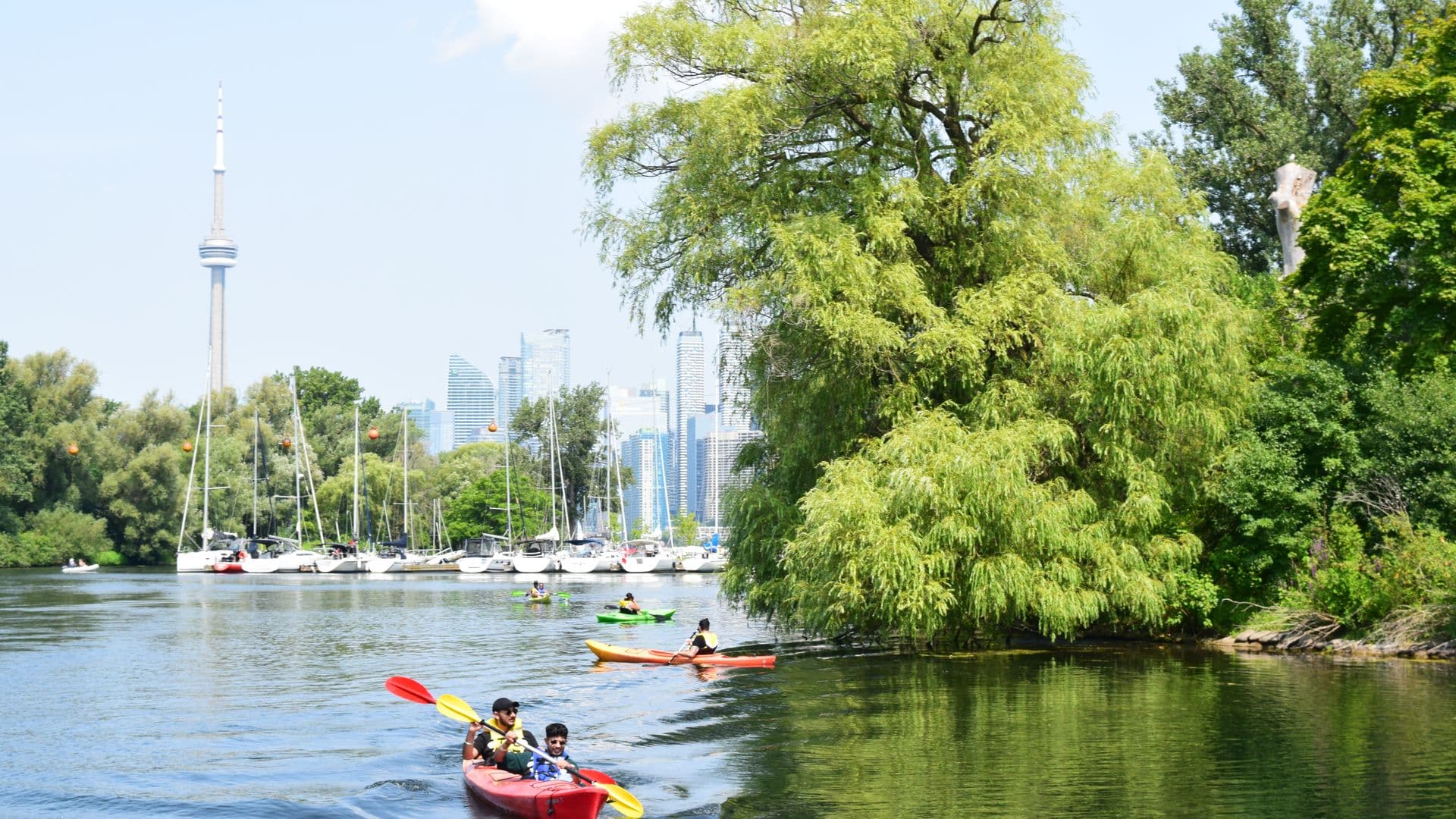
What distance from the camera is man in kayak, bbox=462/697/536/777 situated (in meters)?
17.2

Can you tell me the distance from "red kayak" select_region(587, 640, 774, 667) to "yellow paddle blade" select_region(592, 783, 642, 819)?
14.9 m

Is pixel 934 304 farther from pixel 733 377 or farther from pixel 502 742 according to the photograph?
pixel 502 742

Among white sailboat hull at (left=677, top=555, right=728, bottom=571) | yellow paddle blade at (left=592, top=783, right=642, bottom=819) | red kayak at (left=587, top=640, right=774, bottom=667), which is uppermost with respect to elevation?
yellow paddle blade at (left=592, top=783, right=642, bottom=819)

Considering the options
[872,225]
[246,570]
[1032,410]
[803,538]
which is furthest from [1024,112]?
[246,570]

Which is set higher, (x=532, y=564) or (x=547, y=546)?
(x=547, y=546)

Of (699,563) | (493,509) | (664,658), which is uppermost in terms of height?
(493,509)

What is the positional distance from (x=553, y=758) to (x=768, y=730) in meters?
5.62

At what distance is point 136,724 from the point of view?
24.2 m

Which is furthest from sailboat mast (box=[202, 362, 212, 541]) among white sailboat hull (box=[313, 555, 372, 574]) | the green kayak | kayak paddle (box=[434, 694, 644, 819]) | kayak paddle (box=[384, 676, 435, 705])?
kayak paddle (box=[434, 694, 644, 819])

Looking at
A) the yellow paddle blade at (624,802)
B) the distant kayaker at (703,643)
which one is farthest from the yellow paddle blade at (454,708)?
the distant kayaker at (703,643)

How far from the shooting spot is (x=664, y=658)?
3195 cm

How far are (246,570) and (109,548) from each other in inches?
730

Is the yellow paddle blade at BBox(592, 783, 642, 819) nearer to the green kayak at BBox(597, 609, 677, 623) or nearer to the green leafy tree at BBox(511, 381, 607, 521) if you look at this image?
the green kayak at BBox(597, 609, 677, 623)

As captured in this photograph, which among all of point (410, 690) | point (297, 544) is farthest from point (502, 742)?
point (297, 544)
